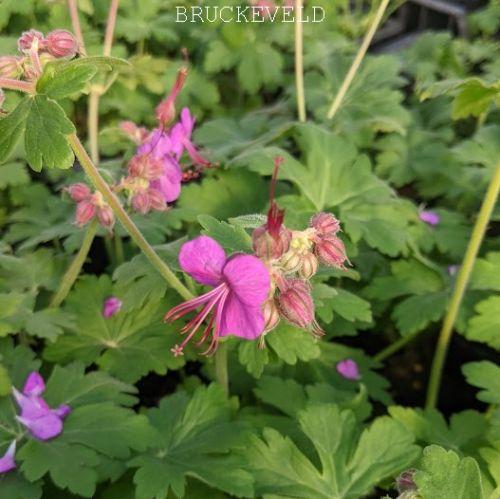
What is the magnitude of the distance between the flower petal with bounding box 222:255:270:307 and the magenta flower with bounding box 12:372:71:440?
554 millimetres

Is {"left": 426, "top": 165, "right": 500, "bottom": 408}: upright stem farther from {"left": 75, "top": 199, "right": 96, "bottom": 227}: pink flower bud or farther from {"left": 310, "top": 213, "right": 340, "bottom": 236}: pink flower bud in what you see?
{"left": 75, "top": 199, "right": 96, "bottom": 227}: pink flower bud

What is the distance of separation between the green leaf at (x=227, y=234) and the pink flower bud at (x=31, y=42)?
1.44ft

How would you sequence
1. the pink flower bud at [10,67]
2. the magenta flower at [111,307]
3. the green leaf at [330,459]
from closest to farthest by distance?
the pink flower bud at [10,67] < the green leaf at [330,459] < the magenta flower at [111,307]

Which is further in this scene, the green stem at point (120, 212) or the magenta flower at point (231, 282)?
the green stem at point (120, 212)

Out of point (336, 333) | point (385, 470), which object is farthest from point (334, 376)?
point (385, 470)

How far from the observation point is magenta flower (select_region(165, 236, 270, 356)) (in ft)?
3.48

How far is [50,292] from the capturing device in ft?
6.17

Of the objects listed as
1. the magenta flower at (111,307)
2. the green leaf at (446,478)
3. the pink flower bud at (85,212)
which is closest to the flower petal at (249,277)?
the green leaf at (446,478)

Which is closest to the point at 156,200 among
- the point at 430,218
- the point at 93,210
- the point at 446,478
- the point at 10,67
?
the point at 93,210

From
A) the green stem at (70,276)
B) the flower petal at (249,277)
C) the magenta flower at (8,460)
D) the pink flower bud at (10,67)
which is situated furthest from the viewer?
the green stem at (70,276)

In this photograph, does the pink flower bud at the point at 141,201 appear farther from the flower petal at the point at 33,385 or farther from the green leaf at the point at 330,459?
the green leaf at the point at 330,459

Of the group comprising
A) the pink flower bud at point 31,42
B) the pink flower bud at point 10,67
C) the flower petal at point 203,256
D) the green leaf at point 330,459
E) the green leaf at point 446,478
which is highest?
the pink flower bud at point 31,42

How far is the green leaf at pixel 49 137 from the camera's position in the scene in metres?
1.08

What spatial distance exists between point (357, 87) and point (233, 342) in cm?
154
